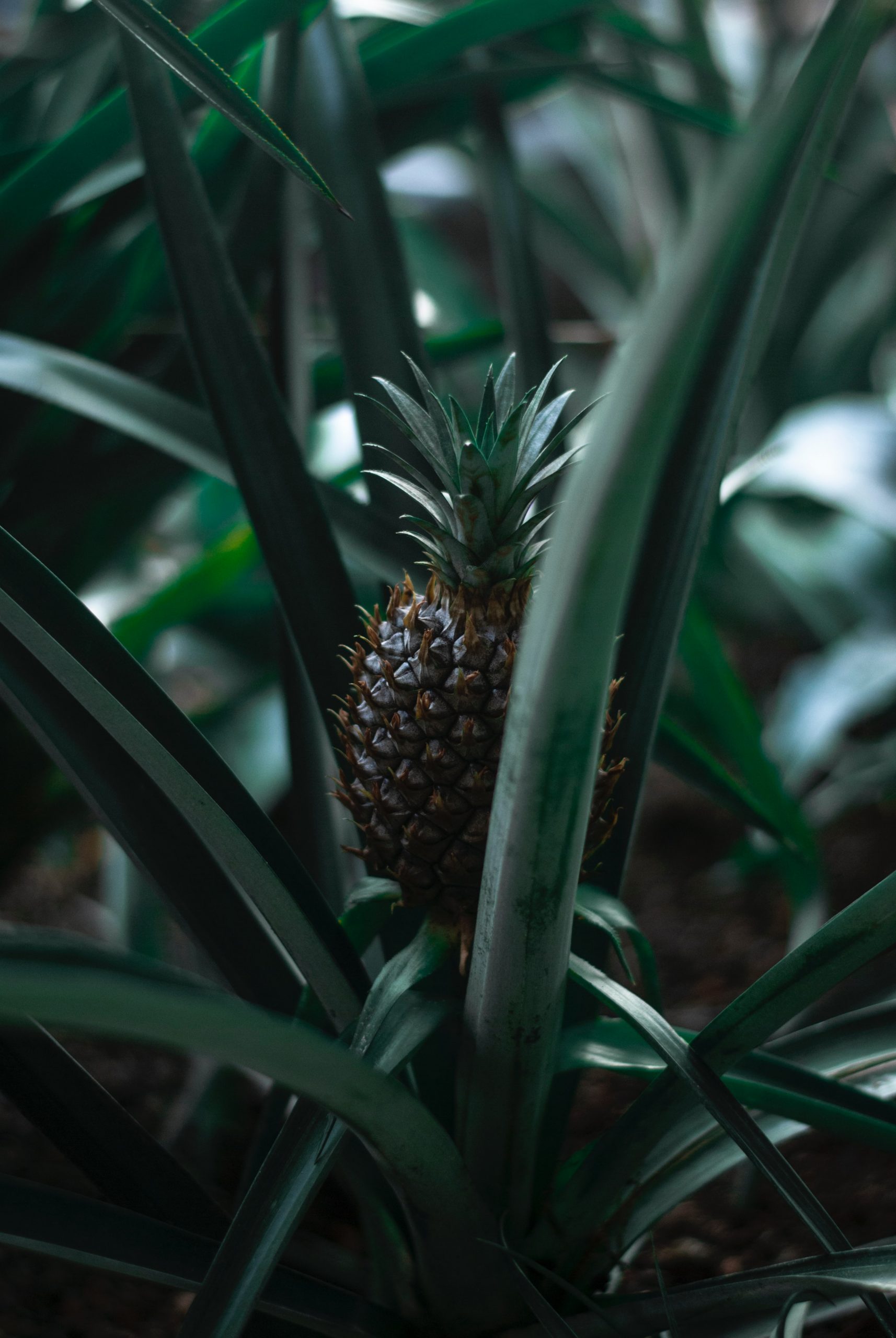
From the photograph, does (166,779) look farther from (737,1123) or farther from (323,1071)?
(737,1123)

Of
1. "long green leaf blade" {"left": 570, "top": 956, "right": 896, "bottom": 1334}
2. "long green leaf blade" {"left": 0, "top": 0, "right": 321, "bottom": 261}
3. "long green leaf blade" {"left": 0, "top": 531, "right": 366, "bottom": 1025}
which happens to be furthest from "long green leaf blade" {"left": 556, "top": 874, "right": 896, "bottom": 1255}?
"long green leaf blade" {"left": 0, "top": 0, "right": 321, "bottom": 261}

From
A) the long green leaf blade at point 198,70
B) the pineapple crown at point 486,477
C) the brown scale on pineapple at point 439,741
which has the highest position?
the long green leaf blade at point 198,70

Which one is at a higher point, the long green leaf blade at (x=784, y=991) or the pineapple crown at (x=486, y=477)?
the pineapple crown at (x=486, y=477)

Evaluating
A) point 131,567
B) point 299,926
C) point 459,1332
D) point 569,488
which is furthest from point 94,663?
point 131,567

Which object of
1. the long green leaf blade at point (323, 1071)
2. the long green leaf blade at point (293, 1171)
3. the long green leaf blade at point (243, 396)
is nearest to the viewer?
the long green leaf blade at point (323, 1071)

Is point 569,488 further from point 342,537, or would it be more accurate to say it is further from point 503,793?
point 342,537

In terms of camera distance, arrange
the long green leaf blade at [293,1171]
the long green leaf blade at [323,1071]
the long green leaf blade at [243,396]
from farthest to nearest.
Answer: the long green leaf blade at [243,396], the long green leaf blade at [293,1171], the long green leaf blade at [323,1071]

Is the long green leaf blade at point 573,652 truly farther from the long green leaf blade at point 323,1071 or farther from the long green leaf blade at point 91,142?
the long green leaf blade at point 91,142

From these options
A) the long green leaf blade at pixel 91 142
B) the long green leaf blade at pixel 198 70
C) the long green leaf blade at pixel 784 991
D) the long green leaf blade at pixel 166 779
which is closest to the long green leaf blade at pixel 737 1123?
the long green leaf blade at pixel 784 991

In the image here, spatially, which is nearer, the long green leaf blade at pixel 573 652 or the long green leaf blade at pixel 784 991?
the long green leaf blade at pixel 573 652
